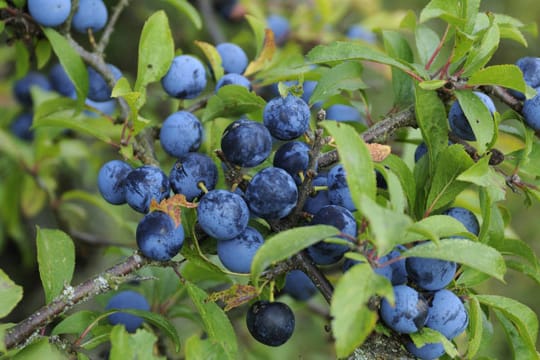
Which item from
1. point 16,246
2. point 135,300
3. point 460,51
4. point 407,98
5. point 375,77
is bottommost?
point 16,246

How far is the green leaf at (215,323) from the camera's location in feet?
3.46

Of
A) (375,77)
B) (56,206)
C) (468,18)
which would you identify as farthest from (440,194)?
(375,77)

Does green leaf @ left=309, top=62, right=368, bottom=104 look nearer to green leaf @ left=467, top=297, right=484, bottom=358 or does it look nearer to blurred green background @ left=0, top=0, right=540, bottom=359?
green leaf @ left=467, top=297, right=484, bottom=358

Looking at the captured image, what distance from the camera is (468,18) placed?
3.84ft

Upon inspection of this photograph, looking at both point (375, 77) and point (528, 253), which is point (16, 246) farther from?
point (528, 253)

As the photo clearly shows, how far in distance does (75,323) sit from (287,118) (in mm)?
518

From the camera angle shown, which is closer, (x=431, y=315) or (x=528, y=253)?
(x=431, y=315)

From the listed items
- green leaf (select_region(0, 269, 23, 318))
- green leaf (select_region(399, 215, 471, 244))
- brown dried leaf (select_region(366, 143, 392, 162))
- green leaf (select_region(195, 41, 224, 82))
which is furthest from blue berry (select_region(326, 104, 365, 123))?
green leaf (select_region(0, 269, 23, 318))

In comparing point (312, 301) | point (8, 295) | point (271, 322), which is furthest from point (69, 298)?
point (312, 301)

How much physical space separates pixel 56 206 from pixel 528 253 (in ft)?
4.89

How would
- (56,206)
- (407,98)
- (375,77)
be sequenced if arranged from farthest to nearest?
(375,77)
(56,206)
(407,98)

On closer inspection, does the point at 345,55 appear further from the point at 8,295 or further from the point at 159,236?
the point at 8,295

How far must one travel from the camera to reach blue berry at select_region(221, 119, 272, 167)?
3.43 feet

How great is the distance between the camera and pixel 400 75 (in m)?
1.35
